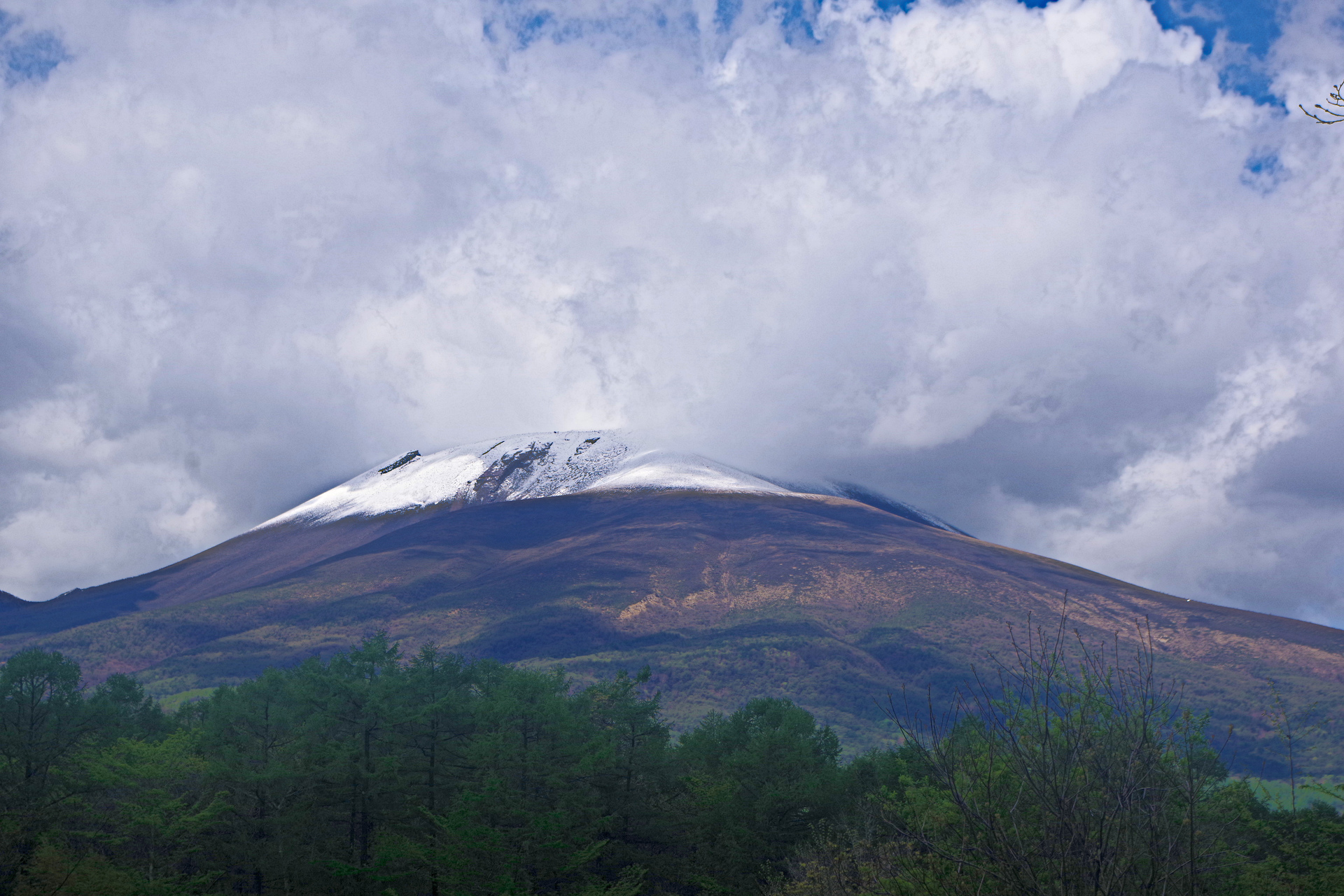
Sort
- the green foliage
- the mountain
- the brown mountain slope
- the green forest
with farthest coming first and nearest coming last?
the brown mountain slope < the mountain < the green foliage < the green forest

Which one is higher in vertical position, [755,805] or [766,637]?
[766,637]

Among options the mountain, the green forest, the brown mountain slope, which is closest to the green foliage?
the green forest

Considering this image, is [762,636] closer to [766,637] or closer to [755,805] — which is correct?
[766,637]

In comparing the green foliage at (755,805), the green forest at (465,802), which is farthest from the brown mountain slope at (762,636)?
the green foliage at (755,805)

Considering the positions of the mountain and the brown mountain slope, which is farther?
the brown mountain slope

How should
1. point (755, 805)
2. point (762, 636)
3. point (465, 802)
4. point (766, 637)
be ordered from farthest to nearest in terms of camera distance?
point (762, 636) < point (766, 637) < point (755, 805) < point (465, 802)

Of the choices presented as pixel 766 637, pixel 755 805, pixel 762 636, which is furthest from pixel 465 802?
pixel 762 636

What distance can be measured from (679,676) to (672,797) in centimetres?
12205

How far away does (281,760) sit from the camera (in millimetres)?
41281

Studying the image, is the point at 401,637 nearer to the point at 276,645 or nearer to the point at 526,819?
the point at 276,645

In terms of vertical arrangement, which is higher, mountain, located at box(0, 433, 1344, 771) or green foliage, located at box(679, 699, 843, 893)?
mountain, located at box(0, 433, 1344, 771)

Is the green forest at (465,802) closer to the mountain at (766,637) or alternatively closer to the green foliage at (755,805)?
the green foliage at (755,805)

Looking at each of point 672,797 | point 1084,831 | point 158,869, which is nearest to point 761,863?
point 672,797

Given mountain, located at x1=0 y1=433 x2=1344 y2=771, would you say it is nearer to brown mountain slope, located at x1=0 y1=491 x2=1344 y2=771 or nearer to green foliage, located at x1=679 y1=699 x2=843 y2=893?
brown mountain slope, located at x1=0 y1=491 x2=1344 y2=771
